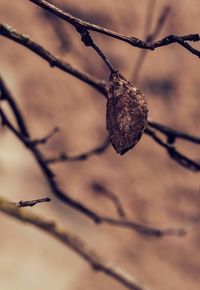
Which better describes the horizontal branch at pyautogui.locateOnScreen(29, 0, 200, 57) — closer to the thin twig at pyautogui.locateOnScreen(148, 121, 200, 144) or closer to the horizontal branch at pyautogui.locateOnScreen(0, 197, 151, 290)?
the thin twig at pyautogui.locateOnScreen(148, 121, 200, 144)

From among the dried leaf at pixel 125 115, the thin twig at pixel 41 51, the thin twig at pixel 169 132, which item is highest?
the thin twig at pixel 41 51

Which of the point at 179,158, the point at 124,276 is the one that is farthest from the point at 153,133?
the point at 124,276

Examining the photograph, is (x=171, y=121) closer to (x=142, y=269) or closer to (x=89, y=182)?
(x=89, y=182)

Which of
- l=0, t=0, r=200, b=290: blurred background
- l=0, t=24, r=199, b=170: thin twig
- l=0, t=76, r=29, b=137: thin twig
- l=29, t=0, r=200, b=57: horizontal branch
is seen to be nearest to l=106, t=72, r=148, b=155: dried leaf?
l=29, t=0, r=200, b=57: horizontal branch

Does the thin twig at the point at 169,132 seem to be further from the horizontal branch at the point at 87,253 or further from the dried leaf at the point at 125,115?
the horizontal branch at the point at 87,253

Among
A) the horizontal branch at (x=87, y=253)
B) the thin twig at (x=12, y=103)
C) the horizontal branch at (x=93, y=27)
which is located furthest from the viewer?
the horizontal branch at (x=87, y=253)

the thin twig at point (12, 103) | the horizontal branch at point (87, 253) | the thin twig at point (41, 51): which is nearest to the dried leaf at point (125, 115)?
the thin twig at point (41, 51)
